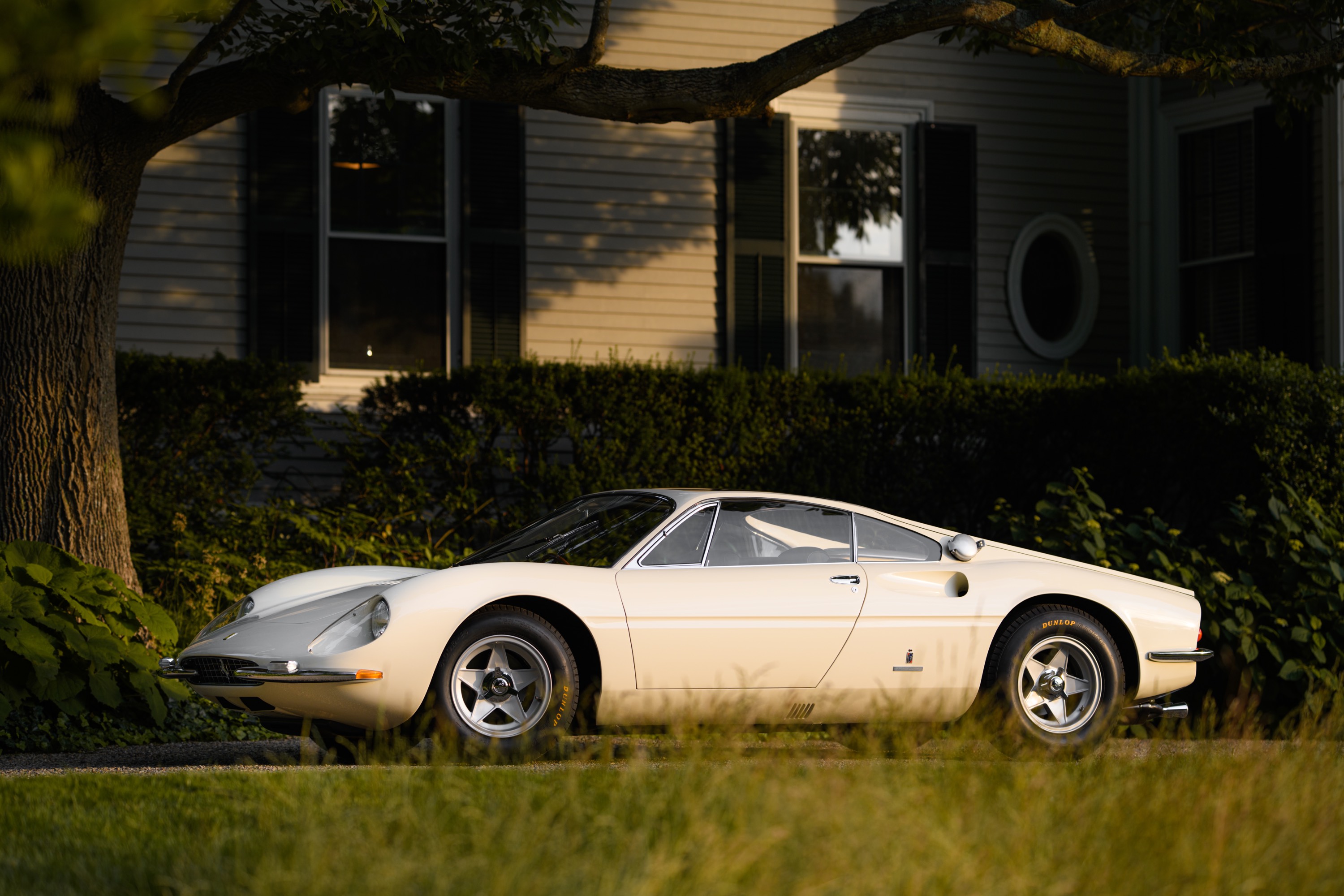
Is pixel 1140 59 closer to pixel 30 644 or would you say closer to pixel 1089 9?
pixel 1089 9

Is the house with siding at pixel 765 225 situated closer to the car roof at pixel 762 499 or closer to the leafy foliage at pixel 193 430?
the leafy foliage at pixel 193 430

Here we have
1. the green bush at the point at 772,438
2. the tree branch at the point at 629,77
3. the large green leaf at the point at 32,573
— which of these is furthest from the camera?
the green bush at the point at 772,438

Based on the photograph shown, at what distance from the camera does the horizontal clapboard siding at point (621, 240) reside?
12.3m

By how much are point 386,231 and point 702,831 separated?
9190 mm

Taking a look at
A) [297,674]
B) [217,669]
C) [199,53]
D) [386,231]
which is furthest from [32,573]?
[386,231]

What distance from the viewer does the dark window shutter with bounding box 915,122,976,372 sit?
1305 centimetres

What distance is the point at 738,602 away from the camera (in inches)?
247

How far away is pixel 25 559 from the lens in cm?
706

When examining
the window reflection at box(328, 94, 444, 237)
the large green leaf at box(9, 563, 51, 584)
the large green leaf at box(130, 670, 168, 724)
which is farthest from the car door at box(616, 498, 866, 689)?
the window reflection at box(328, 94, 444, 237)

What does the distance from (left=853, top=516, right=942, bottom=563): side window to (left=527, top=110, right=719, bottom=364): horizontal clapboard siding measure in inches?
224

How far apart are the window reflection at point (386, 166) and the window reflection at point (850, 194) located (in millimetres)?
3377

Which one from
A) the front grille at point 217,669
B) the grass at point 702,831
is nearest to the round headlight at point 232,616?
the front grille at point 217,669

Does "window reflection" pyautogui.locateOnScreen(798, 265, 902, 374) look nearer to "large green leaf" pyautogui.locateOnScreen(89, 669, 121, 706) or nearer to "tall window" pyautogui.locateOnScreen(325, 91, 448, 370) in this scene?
"tall window" pyautogui.locateOnScreen(325, 91, 448, 370)

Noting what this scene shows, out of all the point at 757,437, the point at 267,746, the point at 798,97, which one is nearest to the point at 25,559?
the point at 267,746
